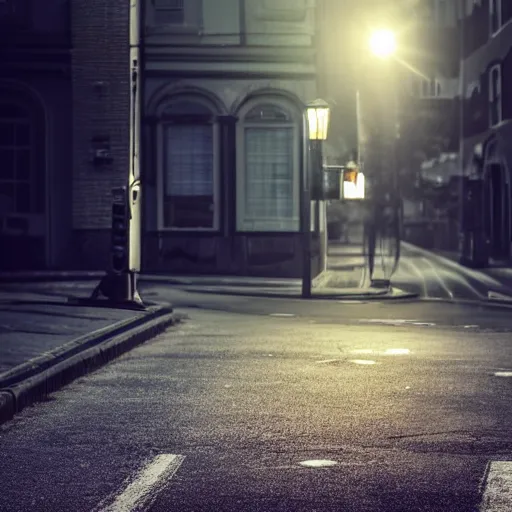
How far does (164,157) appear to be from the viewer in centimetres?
3152

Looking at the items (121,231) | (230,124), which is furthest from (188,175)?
(121,231)

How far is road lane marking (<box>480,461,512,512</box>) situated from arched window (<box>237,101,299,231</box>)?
925 inches

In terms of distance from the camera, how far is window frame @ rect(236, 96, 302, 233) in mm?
31125

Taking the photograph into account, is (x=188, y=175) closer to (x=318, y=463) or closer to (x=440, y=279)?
(x=440, y=279)

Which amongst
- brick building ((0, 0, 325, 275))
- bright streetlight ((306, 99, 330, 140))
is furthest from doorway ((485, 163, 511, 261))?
bright streetlight ((306, 99, 330, 140))

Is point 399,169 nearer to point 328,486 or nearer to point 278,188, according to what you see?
point 278,188

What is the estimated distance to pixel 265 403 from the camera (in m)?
10.3

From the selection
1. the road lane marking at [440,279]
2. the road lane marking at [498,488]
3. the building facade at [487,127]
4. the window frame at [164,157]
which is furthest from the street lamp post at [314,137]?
the road lane marking at [498,488]

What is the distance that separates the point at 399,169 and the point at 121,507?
62.1 m

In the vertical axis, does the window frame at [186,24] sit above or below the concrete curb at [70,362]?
above

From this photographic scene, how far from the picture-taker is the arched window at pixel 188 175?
3139 cm

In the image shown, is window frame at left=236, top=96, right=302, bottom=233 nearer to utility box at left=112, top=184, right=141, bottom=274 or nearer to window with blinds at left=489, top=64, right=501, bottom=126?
window with blinds at left=489, top=64, right=501, bottom=126

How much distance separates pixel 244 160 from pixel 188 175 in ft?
4.47

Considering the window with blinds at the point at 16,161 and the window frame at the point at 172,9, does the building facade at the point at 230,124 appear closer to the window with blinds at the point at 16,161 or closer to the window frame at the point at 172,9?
the window frame at the point at 172,9
